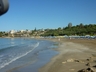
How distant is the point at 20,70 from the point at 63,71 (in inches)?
112

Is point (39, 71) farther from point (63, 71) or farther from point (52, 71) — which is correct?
point (63, 71)

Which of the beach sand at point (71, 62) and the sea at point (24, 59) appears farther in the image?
the sea at point (24, 59)

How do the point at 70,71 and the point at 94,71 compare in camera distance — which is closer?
the point at 94,71

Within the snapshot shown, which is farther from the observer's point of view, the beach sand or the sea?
the sea

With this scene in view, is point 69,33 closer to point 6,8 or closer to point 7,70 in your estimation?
point 7,70

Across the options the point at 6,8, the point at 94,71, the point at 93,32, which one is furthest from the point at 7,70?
the point at 93,32

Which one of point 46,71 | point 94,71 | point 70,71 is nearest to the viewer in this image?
point 94,71

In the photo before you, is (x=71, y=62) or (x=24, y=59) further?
(x=24, y=59)

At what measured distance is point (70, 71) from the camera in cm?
1116

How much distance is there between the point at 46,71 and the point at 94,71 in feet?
12.6

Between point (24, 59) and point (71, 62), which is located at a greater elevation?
point (71, 62)

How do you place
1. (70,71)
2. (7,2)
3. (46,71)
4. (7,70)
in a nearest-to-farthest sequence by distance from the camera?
(7,2)
(70,71)
(46,71)
(7,70)

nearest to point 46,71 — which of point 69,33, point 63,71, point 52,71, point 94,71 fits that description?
point 52,71

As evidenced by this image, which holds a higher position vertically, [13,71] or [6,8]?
[6,8]
